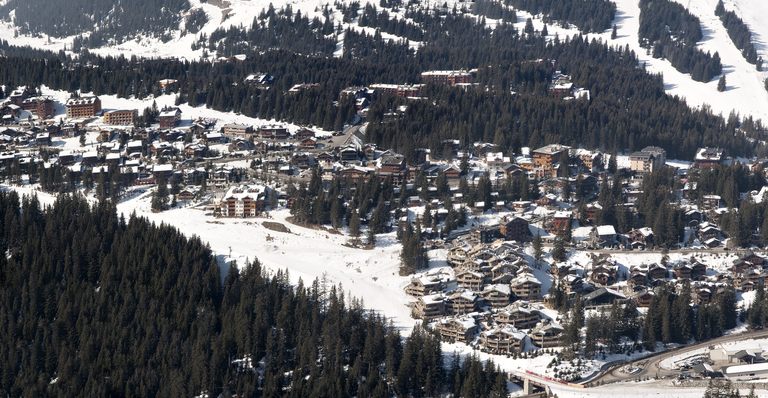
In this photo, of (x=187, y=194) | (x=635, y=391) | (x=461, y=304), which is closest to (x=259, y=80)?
(x=187, y=194)

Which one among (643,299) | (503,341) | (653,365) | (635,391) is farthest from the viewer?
(643,299)

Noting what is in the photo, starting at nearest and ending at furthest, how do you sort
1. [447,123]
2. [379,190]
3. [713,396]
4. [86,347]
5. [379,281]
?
[713,396], [86,347], [379,281], [379,190], [447,123]

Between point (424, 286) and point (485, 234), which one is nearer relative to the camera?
point (424, 286)

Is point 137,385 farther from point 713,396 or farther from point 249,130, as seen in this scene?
point 249,130

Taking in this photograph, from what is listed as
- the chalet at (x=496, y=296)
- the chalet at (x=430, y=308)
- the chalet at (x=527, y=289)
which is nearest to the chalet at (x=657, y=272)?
the chalet at (x=527, y=289)

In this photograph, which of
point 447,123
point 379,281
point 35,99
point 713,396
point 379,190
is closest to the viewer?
point 713,396

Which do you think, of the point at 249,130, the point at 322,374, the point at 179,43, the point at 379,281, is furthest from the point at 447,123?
the point at 179,43

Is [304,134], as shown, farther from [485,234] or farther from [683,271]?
[683,271]
